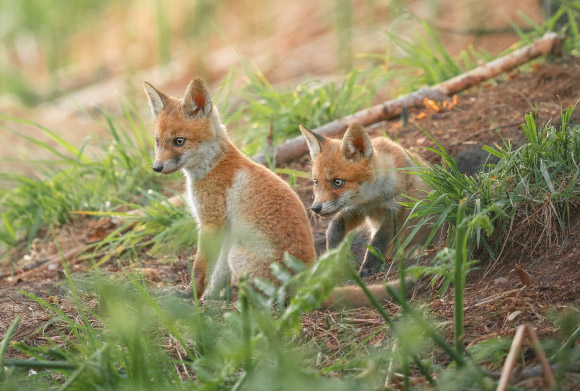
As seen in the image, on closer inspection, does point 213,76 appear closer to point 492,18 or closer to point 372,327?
point 492,18

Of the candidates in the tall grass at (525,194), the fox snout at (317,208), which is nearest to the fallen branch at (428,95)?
the fox snout at (317,208)

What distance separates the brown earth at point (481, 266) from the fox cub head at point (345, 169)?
0.67m

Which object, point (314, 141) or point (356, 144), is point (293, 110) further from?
point (356, 144)

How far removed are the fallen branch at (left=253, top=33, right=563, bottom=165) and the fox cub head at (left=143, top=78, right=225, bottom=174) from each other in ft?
5.01

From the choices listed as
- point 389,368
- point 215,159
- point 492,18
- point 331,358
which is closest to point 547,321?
point 389,368

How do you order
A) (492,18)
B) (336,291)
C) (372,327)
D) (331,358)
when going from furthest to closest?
(492,18)
(336,291)
(372,327)
(331,358)

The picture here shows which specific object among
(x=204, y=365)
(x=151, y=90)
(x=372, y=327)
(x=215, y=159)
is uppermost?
(x=151, y=90)

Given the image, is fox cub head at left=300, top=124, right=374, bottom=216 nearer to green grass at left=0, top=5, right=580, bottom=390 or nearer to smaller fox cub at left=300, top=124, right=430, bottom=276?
smaller fox cub at left=300, top=124, right=430, bottom=276

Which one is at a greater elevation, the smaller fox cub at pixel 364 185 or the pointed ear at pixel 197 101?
the pointed ear at pixel 197 101

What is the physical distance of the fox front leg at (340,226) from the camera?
5.09 metres

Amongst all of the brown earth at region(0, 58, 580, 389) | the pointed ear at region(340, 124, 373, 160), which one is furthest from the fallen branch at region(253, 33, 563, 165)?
the pointed ear at region(340, 124, 373, 160)

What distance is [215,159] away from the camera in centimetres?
474

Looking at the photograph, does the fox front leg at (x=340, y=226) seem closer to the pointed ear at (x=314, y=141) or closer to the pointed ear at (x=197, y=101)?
the pointed ear at (x=314, y=141)

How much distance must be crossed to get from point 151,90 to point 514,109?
10.7 ft
